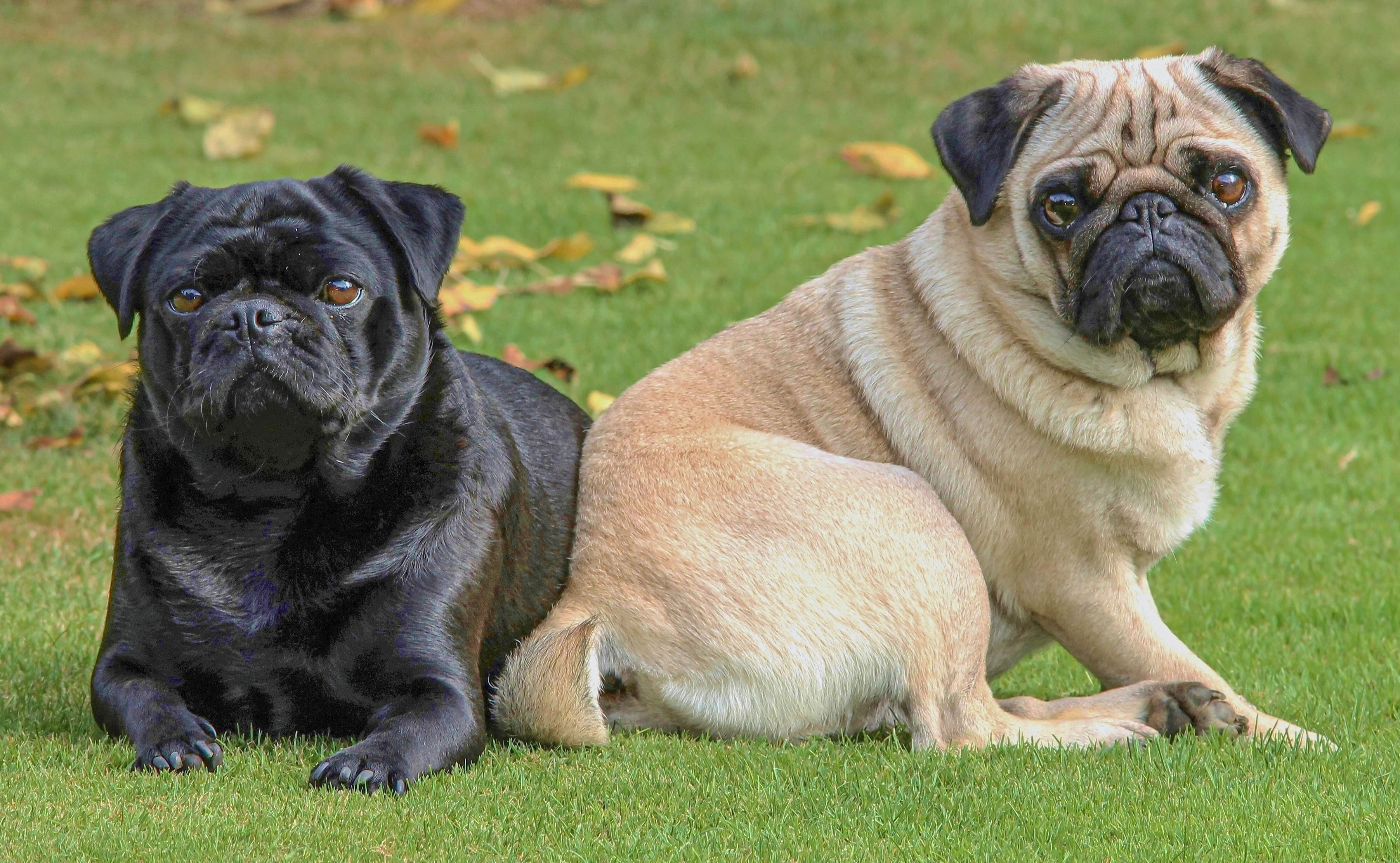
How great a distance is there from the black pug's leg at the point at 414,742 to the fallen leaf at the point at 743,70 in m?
10.5

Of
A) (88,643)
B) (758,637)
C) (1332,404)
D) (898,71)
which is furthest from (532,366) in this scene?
(898,71)

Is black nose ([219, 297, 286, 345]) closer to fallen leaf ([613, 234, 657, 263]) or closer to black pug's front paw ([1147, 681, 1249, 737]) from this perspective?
black pug's front paw ([1147, 681, 1249, 737])

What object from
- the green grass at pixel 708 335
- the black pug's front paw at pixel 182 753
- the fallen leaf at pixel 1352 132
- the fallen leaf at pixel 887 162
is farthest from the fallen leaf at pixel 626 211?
the black pug's front paw at pixel 182 753

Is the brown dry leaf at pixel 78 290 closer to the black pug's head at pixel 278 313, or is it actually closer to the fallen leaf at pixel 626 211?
the fallen leaf at pixel 626 211

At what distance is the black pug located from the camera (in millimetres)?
4145

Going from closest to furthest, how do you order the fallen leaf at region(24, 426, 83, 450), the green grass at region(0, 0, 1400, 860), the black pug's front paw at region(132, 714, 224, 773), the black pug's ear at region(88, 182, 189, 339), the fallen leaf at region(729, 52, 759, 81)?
1. the green grass at region(0, 0, 1400, 860)
2. the black pug's front paw at region(132, 714, 224, 773)
3. the black pug's ear at region(88, 182, 189, 339)
4. the fallen leaf at region(24, 426, 83, 450)
5. the fallen leaf at region(729, 52, 759, 81)

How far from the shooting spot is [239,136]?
11.9 m

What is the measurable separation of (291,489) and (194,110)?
9217 mm

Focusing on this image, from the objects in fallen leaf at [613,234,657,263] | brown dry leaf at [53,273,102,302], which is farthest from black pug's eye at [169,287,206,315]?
fallen leaf at [613,234,657,263]

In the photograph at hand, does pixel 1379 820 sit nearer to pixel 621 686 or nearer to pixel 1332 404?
pixel 621 686

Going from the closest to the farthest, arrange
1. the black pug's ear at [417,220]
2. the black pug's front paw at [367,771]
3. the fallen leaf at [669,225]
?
the black pug's front paw at [367,771], the black pug's ear at [417,220], the fallen leaf at [669,225]

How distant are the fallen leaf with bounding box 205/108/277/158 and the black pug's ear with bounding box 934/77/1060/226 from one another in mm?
8096

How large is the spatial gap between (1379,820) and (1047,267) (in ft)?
6.20

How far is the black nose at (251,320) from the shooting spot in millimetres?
4059
